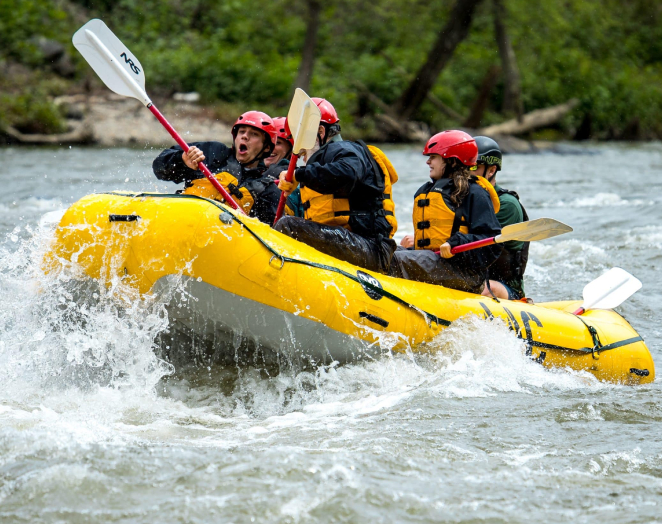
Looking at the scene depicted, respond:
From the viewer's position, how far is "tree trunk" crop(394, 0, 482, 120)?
70.5 feet

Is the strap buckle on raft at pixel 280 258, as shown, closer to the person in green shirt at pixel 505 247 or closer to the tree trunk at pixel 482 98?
the person in green shirt at pixel 505 247

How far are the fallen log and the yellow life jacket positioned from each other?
1732 centimetres

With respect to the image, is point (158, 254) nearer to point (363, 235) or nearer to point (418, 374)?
point (363, 235)

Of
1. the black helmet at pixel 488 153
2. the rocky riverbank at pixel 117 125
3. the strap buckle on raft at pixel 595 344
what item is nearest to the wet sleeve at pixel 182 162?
the black helmet at pixel 488 153

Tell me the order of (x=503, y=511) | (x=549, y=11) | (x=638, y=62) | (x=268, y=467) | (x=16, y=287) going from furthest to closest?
1. (x=638, y=62)
2. (x=549, y=11)
3. (x=16, y=287)
4. (x=268, y=467)
5. (x=503, y=511)

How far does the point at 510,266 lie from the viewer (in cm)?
559

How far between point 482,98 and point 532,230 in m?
16.9

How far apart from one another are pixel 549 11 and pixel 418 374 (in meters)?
24.1

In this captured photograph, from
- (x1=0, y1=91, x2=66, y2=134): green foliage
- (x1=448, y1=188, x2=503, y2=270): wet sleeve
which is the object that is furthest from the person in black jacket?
(x1=0, y1=91, x2=66, y2=134): green foliage

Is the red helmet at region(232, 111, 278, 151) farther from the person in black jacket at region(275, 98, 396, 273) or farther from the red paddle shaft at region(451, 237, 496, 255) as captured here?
the red paddle shaft at region(451, 237, 496, 255)

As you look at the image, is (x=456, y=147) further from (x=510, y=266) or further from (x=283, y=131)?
(x=283, y=131)

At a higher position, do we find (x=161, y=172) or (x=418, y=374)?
(x=161, y=172)

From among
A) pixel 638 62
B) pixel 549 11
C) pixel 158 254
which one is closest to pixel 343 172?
pixel 158 254

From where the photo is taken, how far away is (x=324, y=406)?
13.4 ft
